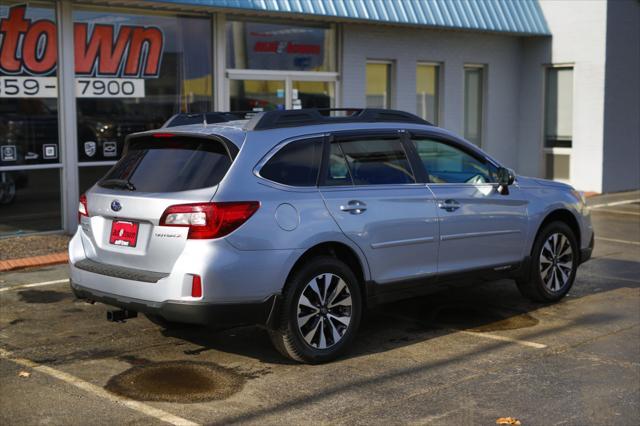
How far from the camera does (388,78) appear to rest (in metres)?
16.5

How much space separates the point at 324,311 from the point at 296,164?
1078 mm

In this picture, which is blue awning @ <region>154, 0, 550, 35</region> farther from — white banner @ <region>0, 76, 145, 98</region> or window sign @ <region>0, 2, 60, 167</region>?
window sign @ <region>0, 2, 60, 167</region>

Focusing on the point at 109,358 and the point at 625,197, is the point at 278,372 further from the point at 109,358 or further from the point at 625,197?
the point at 625,197

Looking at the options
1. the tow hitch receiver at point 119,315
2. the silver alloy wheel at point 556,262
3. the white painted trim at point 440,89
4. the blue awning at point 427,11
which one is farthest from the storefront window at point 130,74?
the silver alloy wheel at point 556,262

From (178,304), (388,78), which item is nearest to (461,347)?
(178,304)

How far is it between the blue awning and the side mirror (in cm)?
586

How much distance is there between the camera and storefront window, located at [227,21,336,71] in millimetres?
13977

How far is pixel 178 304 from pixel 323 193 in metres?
1.34

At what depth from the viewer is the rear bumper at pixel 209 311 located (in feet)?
19.2

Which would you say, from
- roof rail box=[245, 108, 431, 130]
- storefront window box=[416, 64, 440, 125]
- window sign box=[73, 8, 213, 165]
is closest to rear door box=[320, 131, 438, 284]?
roof rail box=[245, 108, 431, 130]

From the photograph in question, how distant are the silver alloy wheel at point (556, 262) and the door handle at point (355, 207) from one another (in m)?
2.35

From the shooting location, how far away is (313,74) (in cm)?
1502

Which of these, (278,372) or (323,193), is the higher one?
(323,193)

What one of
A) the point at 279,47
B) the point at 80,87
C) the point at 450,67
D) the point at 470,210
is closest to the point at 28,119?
the point at 80,87
